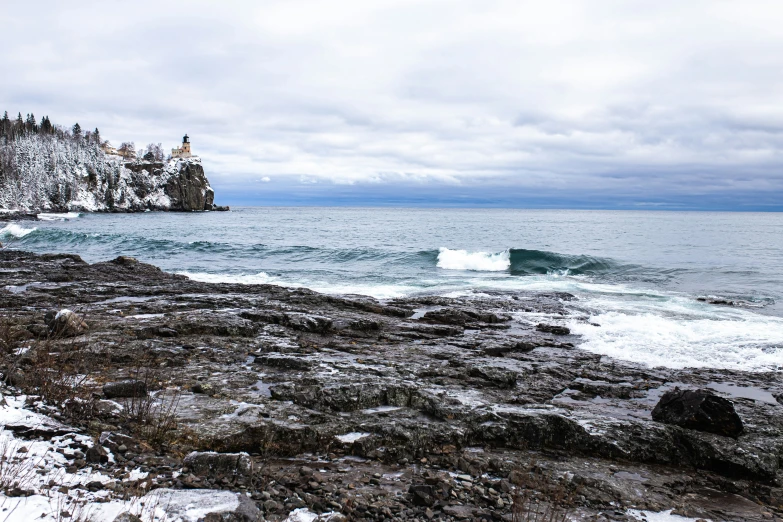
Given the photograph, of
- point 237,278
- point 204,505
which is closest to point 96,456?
point 204,505

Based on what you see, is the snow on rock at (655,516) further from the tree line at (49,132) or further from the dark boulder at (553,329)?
the tree line at (49,132)

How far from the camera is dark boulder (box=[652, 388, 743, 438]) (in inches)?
261

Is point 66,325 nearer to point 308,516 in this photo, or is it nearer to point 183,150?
point 308,516

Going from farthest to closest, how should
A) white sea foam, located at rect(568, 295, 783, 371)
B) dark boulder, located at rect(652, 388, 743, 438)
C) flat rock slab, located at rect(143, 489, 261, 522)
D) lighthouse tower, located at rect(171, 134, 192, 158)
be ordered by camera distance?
lighthouse tower, located at rect(171, 134, 192, 158) → white sea foam, located at rect(568, 295, 783, 371) → dark boulder, located at rect(652, 388, 743, 438) → flat rock slab, located at rect(143, 489, 261, 522)

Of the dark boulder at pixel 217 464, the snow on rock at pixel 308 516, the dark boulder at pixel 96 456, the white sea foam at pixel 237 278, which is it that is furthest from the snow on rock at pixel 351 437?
the white sea foam at pixel 237 278

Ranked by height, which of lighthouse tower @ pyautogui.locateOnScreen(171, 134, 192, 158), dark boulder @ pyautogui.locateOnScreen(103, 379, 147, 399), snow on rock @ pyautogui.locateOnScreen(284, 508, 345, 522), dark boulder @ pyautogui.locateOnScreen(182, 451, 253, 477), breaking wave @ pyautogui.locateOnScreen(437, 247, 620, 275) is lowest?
breaking wave @ pyautogui.locateOnScreen(437, 247, 620, 275)

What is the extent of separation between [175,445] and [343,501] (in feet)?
6.67

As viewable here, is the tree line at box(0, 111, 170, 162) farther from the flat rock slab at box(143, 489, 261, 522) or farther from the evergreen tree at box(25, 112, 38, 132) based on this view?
the flat rock slab at box(143, 489, 261, 522)

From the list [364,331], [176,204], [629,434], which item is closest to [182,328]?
[364,331]

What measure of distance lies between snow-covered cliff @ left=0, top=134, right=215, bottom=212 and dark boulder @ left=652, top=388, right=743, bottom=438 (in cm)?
11291

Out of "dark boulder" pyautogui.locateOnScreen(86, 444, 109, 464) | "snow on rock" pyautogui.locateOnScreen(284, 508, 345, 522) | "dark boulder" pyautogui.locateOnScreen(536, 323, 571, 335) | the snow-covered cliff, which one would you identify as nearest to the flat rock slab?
"snow on rock" pyautogui.locateOnScreen(284, 508, 345, 522)

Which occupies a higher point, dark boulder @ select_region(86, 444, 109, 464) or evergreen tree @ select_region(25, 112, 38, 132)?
evergreen tree @ select_region(25, 112, 38, 132)

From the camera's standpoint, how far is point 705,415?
6.65 metres

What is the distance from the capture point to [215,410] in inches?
250
